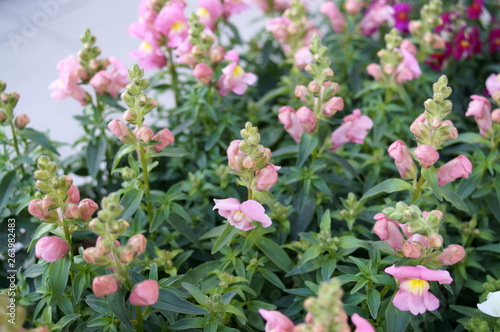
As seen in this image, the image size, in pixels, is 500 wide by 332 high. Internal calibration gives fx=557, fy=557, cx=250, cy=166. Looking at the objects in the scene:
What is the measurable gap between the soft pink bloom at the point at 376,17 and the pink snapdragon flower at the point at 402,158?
1.07 metres

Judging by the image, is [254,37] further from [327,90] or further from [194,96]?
[327,90]

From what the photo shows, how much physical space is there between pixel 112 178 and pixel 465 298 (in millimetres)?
1031

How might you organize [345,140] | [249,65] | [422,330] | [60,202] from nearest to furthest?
[60,202] < [422,330] < [345,140] < [249,65]

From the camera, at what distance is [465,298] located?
140cm

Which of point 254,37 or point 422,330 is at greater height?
point 254,37

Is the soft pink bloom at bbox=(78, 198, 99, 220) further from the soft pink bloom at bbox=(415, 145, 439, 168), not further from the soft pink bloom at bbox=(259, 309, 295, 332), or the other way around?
the soft pink bloom at bbox=(415, 145, 439, 168)

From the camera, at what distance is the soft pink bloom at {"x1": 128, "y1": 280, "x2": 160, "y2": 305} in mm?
963

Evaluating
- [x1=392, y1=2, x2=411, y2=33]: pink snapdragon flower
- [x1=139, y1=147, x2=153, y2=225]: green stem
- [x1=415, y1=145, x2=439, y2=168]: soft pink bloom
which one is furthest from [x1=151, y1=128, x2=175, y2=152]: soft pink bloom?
[x1=392, y1=2, x2=411, y2=33]: pink snapdragon flower

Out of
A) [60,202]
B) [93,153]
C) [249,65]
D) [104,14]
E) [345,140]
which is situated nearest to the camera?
[60,202]

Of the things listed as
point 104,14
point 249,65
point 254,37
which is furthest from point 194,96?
point 104,14

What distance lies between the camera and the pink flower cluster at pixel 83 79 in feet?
4.96

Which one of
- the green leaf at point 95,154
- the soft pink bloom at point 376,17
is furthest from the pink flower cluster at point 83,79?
the soft pink bloom at point 376,17

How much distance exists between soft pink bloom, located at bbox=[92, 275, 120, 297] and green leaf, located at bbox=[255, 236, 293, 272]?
38 centimetres

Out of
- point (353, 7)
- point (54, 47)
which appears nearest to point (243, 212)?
point (353, 7)
